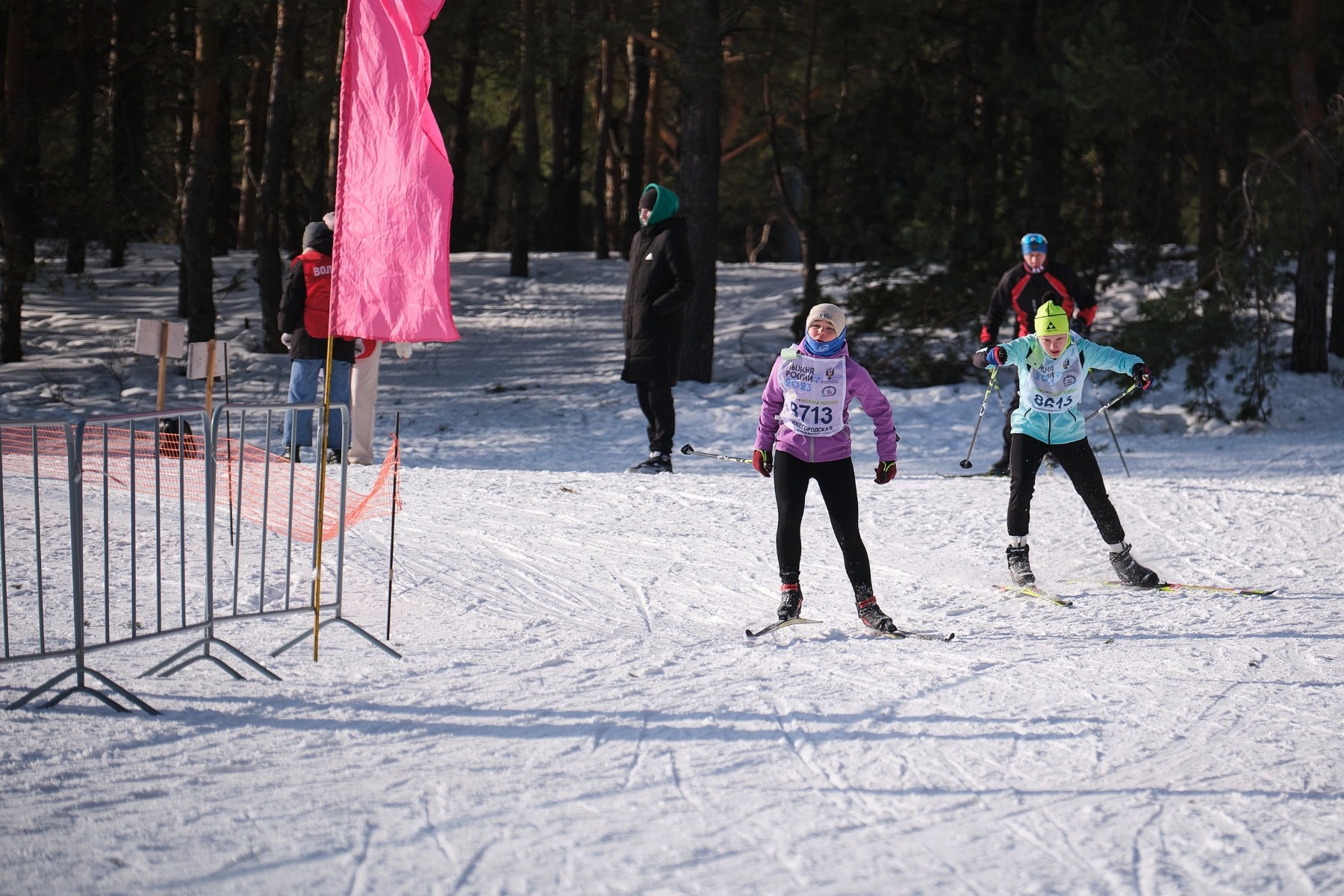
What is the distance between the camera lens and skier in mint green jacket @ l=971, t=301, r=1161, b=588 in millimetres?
7250

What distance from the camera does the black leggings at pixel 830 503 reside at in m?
6.21

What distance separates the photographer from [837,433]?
20.3 ft

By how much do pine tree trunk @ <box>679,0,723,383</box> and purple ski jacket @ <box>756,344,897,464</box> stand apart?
8936mm

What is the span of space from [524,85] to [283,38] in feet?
13.8

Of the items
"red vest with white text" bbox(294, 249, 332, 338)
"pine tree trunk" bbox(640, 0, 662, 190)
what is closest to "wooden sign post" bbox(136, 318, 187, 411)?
"red vest with white text" bbox(294, 249, 332, 338)

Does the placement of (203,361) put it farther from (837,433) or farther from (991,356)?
(991,356)

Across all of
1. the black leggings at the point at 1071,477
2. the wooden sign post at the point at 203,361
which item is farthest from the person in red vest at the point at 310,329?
the black leggings at the point at 1071,477

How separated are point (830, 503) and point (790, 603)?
0.55m

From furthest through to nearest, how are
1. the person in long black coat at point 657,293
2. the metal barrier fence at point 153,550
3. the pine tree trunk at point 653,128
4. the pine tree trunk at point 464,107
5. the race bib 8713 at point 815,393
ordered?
1. the pine tree trunk at point 653,128
2. the pine tree trunk at point 464,107
3. the person in long black coat at point 657,293
4. the race bib 8713 at point 815,393
5. the metal barrier fence at point 153,550

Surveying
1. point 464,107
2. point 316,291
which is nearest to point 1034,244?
point 316,291

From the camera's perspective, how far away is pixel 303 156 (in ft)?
106

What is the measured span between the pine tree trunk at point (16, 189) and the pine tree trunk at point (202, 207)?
2055 mm

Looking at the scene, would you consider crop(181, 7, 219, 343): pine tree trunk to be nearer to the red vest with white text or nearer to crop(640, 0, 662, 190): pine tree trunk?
the red vest with white text

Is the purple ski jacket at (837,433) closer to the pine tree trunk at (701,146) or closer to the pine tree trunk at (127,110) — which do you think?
the pine tree trunk at (701,146)
